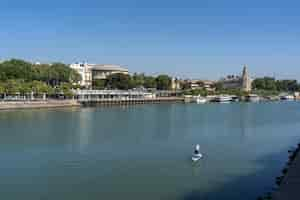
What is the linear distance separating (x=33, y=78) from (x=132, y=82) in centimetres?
3256

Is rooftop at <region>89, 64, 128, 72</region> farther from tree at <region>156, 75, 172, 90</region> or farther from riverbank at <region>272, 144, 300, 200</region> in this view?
riverbank at <region>272, 144, 300, 200</region>

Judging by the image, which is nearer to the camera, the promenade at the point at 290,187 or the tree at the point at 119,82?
the promenade at the point at 290,187

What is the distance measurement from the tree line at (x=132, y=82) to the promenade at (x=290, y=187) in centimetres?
9081

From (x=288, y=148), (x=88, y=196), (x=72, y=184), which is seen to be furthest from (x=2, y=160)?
(x=288, y=148)

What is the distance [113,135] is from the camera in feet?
89.8

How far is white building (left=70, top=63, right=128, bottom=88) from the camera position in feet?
379

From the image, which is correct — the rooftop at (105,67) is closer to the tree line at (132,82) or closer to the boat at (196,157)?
the tree line at (132,82)

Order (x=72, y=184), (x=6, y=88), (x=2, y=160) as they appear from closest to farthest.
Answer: (x=72, y=184)
(x=2, y=160)
(x=6, y=88)

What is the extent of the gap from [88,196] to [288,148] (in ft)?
47.0

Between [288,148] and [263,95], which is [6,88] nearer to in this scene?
[288,148]

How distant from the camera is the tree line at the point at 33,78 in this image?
62.7m

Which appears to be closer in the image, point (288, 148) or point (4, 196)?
point (4, 196)

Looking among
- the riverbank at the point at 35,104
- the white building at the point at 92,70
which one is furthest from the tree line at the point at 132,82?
the riverbank at the point at 35,104

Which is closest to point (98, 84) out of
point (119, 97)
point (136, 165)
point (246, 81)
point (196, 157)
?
point (119, 97)
